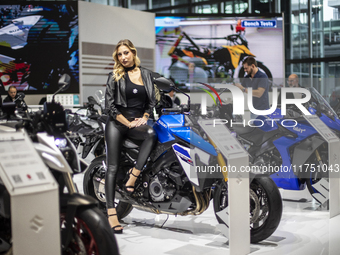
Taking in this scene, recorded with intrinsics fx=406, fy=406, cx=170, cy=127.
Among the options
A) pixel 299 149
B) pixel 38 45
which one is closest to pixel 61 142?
pixel 299 149

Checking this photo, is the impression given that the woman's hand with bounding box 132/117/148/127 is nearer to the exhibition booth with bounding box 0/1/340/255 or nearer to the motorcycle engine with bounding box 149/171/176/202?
the exhibition booth with bounding box 0/1/340/255

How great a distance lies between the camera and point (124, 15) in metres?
10.4

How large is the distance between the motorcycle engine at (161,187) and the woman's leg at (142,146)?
16 cm

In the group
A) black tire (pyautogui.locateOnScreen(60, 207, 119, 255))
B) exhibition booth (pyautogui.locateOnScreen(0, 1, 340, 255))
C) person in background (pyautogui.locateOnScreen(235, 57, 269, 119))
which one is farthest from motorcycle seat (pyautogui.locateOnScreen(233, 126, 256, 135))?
black tire (pyautogui.locateOnScreen(60, 207, 119, 255))

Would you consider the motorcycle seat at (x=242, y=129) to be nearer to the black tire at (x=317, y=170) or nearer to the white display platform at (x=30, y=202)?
the black tire at (x=317, y=170)

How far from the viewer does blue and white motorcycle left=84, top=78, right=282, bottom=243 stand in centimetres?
331

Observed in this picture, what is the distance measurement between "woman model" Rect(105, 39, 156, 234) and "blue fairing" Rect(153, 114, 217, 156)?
10cm

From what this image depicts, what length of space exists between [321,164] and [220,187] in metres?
1.64

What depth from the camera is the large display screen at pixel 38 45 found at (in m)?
9.34

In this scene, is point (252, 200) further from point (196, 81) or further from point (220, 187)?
point (196, 81)

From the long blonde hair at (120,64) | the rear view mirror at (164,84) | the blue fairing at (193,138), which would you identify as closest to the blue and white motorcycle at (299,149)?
the blue fairing at (193,138)

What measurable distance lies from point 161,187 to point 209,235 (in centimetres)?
67

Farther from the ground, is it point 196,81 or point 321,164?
point 196,81

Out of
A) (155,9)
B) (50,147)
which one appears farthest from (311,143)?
(155,9)
